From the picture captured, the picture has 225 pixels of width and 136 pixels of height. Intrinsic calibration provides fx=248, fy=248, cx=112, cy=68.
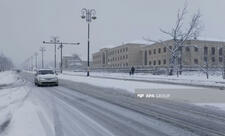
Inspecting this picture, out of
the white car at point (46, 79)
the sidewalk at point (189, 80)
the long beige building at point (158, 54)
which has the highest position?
the long beige building at point (158, 54)

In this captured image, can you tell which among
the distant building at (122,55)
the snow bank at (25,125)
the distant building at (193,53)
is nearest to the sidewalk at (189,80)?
the snow bank at (25,125)

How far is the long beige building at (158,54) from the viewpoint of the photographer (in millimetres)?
72812

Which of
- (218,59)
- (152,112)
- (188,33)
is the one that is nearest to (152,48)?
(218,59)

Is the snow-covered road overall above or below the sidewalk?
below

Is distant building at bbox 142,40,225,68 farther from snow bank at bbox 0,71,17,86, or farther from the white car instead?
the white car

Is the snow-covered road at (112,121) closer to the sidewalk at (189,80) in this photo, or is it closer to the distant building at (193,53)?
the sidewalk at (189,80)

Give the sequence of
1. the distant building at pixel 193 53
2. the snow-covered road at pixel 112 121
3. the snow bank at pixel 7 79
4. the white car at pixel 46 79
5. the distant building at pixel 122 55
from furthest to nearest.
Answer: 1. the distant building at pixel 122 55
2. the distant building at pixel 193 53
3. the snow bank at pixel 7 79
4. the white car at pixel 46 79
5. the snow-covered road at pixel 112 121

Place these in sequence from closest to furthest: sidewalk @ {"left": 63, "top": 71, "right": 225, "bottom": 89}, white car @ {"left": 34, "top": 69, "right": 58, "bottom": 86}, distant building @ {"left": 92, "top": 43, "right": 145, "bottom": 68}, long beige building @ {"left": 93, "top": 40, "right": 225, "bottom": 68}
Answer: sidewalk @ {"left": 63, "top": 71, "right": 225, "bottom": 89} < white car @ {"left": 34, "top": 69, "right": 58, "bottom": 86} < long beige building @ {"left": 93, "top": 40, "right": 225, "bottom": 68} < distant building @ {"left": 92, "top": 43, "right": 145, "bottom": 68}

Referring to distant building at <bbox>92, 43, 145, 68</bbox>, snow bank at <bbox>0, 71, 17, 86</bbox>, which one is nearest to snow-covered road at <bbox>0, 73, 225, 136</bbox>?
snow bank at <bbox>0, 71, 17, 86</bbox>

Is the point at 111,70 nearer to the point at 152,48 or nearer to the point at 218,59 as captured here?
the point at 152,48

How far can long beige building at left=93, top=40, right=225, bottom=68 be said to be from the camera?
72.8 m

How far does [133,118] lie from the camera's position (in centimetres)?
824

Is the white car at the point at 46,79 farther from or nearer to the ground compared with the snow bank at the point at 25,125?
farther from the ground

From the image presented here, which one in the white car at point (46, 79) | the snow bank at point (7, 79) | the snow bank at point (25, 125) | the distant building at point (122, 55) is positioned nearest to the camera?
the snow bank at point (25, 125)
